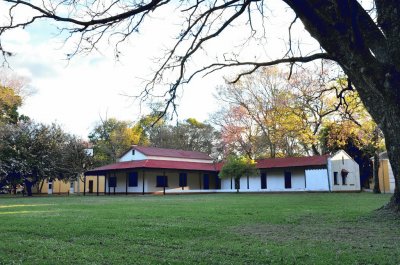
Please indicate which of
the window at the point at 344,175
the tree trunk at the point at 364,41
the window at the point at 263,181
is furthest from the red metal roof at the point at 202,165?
the tree trunk at the point at 364,41

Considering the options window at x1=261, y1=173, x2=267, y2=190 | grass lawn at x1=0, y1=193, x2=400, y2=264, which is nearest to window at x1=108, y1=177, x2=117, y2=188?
window at x1=261, y1=173, x2=267, y2=190

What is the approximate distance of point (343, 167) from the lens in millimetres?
36469

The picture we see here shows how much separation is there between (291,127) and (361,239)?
29.8m

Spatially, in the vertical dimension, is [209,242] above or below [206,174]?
below

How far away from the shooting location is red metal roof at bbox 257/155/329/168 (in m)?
34.9

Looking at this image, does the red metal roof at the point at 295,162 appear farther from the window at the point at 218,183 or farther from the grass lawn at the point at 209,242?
the grass lawn at the point at 209,242

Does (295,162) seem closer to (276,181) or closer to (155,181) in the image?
(276,181)

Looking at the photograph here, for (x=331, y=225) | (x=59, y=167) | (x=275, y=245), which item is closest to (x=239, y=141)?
(x=59, y=167)

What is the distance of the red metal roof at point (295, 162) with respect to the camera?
34.9 meters

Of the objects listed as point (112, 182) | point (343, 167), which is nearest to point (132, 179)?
point (112, 182)

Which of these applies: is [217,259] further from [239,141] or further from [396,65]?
[239,141]

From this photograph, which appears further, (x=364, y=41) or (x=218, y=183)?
(x=218, y=183)

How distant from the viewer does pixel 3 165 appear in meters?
32.2

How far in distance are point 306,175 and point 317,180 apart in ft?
3.33
